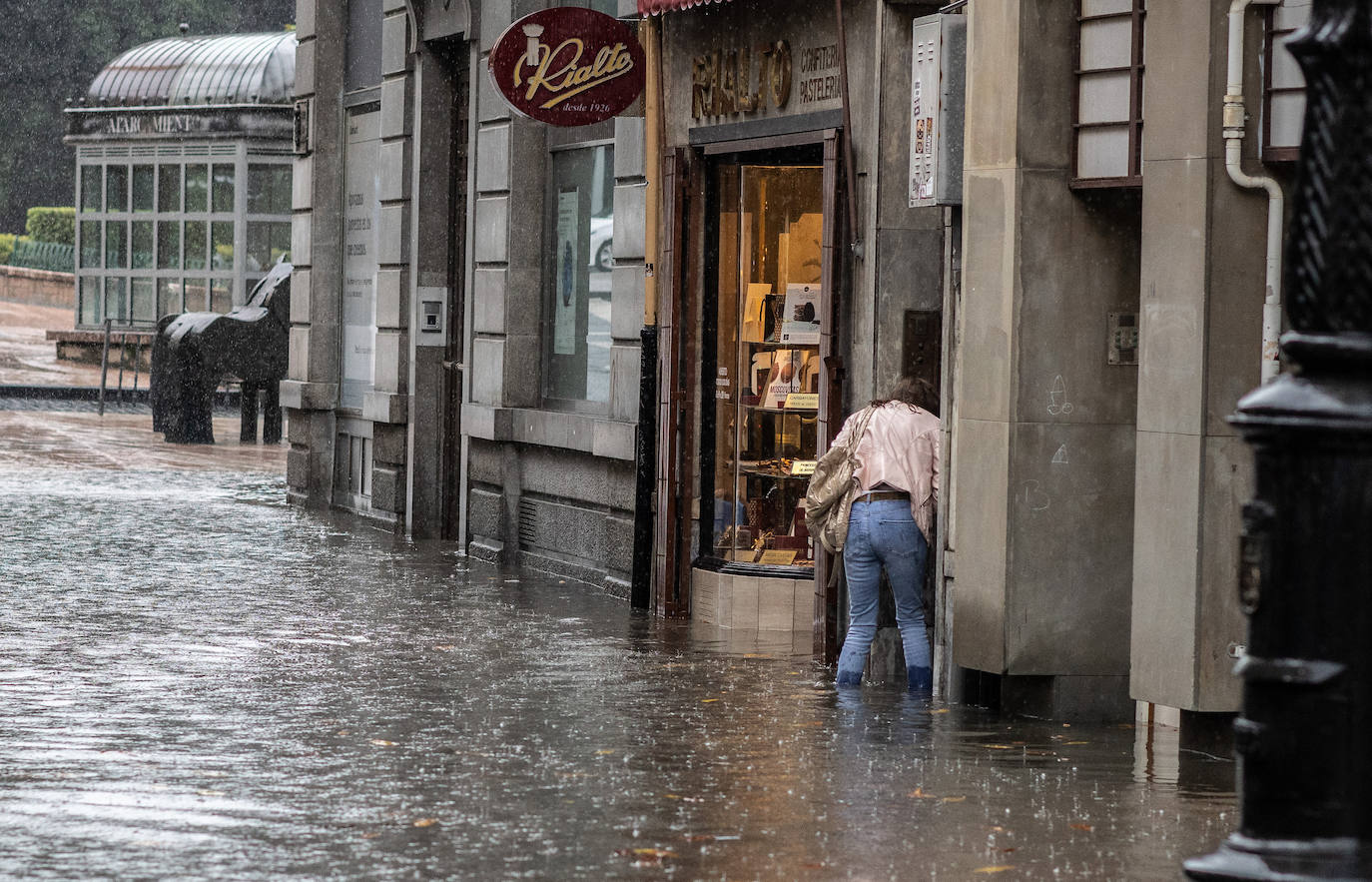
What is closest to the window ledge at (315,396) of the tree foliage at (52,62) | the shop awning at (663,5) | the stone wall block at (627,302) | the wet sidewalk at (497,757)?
the wet sidewalk at (497,757)

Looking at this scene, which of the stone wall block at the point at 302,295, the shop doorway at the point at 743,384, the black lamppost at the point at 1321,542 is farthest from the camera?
the stone wall block at the point at 302,295

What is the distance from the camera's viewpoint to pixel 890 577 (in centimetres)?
1080

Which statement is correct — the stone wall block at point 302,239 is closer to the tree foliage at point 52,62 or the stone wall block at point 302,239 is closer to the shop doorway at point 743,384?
the shop doorway at point 743,384

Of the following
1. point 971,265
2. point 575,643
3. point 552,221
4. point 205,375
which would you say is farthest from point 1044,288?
point 205,375

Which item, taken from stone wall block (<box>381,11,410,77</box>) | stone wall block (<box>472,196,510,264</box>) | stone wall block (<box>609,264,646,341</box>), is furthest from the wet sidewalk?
stone wall block (<box>381,11,410,77</box>)

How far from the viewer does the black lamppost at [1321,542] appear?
13.4 feet

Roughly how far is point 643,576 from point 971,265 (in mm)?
4415

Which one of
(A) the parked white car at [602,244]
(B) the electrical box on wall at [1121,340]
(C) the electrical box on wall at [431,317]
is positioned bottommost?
(B) the electrical box on wall at [1121,340]

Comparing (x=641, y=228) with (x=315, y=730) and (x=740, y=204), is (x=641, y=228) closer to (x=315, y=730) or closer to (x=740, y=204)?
(x=740, y=204)

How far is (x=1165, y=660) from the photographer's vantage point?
9047 mm

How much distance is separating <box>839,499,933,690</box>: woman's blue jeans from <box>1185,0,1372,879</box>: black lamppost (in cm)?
650

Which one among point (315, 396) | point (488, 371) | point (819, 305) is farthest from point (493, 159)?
point (315, 396)

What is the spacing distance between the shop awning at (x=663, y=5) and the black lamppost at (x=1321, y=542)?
8532mm

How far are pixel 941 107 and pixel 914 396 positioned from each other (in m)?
1.40
